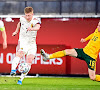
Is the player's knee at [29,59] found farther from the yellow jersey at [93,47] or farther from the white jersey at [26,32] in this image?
the yellow jersey at [93,47]

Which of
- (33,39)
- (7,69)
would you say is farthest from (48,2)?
(33,39)

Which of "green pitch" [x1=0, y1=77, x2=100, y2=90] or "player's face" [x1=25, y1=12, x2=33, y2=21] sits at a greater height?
"player's face" [x1=25, y1=12, x2=33, y2=21]

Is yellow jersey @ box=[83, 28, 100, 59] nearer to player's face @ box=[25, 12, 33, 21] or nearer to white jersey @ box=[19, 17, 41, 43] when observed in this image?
white jersey @ box=[19, 17, 41, 43]

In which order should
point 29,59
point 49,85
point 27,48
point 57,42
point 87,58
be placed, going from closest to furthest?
1. point 87,58
2. point 29,59
3. point 27,48
4. point 49,85
5. point 57,42

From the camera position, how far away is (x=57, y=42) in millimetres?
17016

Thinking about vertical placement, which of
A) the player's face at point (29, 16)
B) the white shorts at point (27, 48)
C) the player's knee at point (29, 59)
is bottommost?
the player's knee at point (29, 59)

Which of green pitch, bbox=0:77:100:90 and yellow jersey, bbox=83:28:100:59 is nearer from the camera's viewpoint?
green pitch, bbox=0:77:100:90

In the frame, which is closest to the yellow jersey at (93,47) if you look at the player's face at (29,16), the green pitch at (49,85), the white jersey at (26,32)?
the green pitch at (49,85)

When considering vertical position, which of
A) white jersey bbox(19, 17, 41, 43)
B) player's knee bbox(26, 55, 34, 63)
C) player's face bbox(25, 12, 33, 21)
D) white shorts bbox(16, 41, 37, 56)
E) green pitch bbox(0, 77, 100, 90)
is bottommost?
green pitch bbox(0, 77, 100, 90)

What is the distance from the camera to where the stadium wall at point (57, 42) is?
16.9 m

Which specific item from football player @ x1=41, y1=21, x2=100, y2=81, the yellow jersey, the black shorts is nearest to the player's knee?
football player @ x1=41, y1=21, x2=100, y2=81

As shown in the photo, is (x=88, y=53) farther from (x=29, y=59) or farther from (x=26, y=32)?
(x=26, y=32)

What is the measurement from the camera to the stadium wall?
55.3 feet

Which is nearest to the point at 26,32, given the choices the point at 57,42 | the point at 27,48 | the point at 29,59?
the point at 27,48
